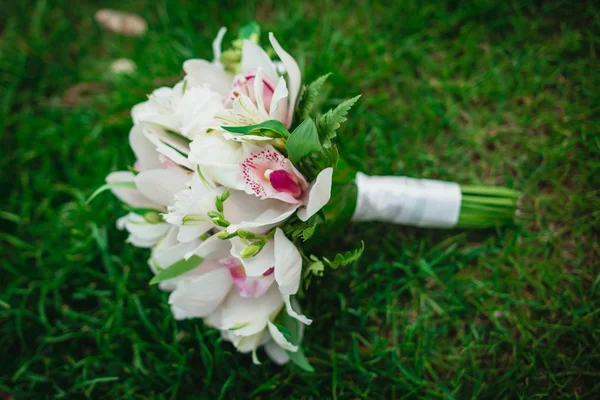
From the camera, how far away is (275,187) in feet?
2.81

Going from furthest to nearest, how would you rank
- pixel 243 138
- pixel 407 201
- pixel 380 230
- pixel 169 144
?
pixel 380 230 < pixel 407 201 < pixel 169 144 < pixel 243 138

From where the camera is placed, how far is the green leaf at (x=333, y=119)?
814 millimetres

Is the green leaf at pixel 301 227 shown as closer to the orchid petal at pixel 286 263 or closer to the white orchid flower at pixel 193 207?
the orchid petal at pixel 286 263

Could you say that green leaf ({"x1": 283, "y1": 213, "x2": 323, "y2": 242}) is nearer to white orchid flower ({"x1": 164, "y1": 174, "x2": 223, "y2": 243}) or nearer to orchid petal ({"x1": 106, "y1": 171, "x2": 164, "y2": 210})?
white orchid flower ({"x1": 164, "y1": 174, "x2": 223, "y2": 243})

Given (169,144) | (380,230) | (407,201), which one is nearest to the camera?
(169,144)

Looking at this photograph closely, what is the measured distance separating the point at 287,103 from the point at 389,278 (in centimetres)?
61

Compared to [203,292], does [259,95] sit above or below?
above

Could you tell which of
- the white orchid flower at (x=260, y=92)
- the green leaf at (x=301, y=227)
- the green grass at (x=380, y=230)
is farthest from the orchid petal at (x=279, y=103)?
the green grass at (x=380, y=230)

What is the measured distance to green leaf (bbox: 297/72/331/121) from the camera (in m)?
0.90

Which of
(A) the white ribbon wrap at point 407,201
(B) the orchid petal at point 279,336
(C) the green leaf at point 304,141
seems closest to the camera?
(C) the green leaf at point 304,141

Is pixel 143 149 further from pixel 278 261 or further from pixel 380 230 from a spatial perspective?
pixel 380 230

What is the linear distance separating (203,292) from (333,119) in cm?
42

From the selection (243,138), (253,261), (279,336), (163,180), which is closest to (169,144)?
(163,180)

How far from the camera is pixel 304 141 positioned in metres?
0.82
